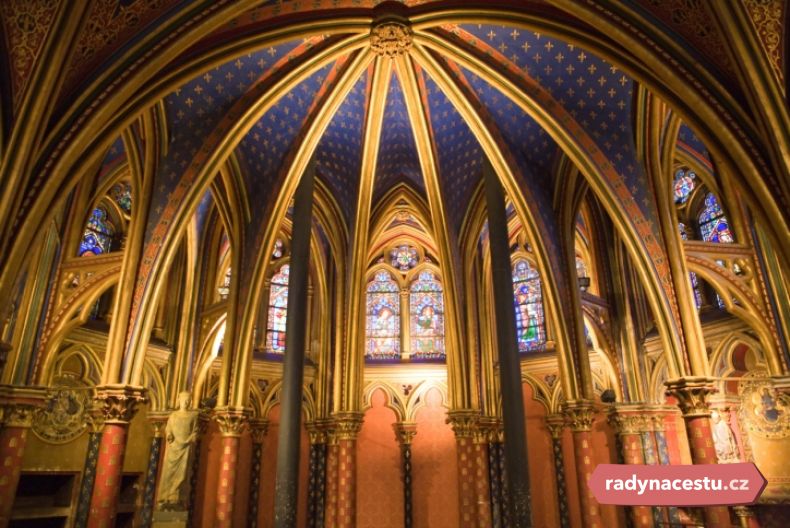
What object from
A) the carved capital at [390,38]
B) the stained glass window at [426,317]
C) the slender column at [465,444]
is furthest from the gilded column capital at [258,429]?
the carved capital at [390,38]

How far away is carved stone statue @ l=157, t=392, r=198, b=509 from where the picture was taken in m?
10.8

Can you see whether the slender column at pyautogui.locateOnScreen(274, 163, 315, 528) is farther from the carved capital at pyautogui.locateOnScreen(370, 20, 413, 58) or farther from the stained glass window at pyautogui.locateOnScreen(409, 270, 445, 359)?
the stained glass window at pyautogui.locateOnScreen(409, 270, 445, 359)

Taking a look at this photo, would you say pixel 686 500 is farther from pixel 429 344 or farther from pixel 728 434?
pixel 429 344

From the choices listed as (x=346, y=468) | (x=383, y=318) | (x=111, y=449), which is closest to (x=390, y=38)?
(x=111, y=449)

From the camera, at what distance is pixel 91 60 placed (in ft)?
25.7

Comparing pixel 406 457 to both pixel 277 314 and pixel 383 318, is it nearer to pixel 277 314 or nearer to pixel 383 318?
pixel 383 318

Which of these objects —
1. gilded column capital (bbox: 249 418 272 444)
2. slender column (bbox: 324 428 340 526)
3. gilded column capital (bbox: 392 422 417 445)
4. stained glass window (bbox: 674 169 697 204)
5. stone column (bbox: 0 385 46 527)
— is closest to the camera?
stone column (bbox: 0 385 46 527)

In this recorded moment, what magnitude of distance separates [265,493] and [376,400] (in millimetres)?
3983

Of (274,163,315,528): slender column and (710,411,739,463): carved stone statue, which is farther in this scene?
(710,411,739,463): carved stone statue

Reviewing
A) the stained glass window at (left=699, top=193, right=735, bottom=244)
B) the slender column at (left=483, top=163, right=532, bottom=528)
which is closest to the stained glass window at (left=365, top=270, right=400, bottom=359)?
the slender column at (left=483, top=163, right=532, bottom=528)

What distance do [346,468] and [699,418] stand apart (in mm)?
7813

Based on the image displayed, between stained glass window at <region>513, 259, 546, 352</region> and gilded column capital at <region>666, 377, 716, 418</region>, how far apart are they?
795 centimetres

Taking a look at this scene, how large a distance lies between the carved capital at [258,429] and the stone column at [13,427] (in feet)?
22.2

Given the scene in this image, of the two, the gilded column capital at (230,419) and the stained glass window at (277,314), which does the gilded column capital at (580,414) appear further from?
the stained glass window at (277,314)
